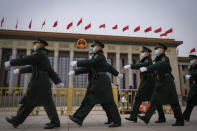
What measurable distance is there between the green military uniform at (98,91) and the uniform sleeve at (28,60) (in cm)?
92

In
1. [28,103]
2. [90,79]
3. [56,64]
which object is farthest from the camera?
[56,64]

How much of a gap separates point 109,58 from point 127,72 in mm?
3786

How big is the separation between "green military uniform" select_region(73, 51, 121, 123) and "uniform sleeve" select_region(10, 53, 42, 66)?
92 cm

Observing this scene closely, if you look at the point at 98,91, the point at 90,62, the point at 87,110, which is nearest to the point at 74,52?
the point at 90,62

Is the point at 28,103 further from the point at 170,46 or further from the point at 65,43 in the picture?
the point at 170,46

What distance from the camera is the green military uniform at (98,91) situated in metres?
3.54

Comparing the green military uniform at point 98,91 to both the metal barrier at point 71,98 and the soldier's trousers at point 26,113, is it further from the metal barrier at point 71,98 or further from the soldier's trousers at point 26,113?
the metal barrier at point 71,98

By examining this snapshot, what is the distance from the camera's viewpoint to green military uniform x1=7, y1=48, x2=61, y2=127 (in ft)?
10.9

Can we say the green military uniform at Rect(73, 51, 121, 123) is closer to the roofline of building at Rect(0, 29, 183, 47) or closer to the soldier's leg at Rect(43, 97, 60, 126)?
the soldier's leg at Rect(43, 97, 60, 126)

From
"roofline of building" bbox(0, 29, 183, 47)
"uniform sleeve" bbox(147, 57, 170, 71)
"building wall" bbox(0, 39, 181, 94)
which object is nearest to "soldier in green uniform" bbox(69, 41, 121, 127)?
"uniform sleeve" bbox(147, 57, 170, 71)

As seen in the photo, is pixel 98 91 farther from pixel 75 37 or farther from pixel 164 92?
pixel 75 37

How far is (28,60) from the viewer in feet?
11.1

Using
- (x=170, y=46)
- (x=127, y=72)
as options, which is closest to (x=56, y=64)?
(x=127, y=72)

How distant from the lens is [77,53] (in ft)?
81.7
